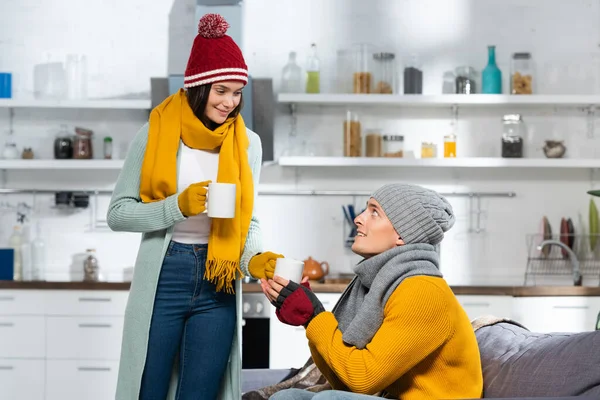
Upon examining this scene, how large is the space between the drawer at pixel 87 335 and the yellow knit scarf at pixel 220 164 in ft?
7.30

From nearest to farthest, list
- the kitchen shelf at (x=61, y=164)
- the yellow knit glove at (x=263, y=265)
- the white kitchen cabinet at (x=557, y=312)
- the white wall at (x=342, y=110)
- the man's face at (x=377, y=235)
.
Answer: the man's face at (x=377, y=235) → the yellow knit glove at (x=263, y=265) → the white kitchen cabinet at (x=557, y=312) → the kitchen shelf at (x=61, y=164) → the white wall at (x=342, y=110)

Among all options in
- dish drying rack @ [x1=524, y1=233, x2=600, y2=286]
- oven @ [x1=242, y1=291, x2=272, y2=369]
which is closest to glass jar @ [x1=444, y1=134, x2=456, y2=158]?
dish drying rack @ [x1=524, y1=233, x2=600, y2=286]

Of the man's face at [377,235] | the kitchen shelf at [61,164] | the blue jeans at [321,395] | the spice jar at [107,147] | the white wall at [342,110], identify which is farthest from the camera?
the white wall at [342,110]

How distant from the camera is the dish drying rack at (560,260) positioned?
15.9 ft

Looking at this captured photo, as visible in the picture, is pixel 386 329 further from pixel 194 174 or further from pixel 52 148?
pixel 52 148

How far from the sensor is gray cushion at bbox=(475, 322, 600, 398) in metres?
1.90

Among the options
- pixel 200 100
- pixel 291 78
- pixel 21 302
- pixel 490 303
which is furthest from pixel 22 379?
pixel 200 100

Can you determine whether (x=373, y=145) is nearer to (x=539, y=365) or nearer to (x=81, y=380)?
(x=81, y=380)

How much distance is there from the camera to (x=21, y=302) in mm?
4426

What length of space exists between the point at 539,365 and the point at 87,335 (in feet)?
9.69

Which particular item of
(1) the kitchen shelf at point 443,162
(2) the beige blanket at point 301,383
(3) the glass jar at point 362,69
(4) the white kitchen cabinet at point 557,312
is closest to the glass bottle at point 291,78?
(3) the glass jar at point 362,69

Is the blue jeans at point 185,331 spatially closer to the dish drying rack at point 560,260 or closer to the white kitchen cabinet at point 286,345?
the white kitchen cabinet at point 286,345

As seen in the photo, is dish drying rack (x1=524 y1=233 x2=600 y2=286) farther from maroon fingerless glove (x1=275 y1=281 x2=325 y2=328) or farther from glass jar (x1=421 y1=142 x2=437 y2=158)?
maroon fingerless glove (x1=275 y1=281 x2=325 y2=328)

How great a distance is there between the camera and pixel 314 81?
4.81 meters
